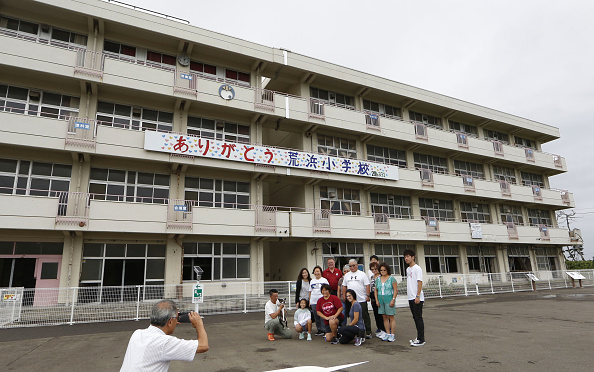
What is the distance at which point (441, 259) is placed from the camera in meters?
23.7

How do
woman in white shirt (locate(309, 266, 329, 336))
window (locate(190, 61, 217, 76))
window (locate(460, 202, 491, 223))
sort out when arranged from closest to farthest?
woman in white shirt (locate(309, 266, 329, 336)), window (locate(190, 61, 217, 76)), window (locate(460, 202, 491, 223))

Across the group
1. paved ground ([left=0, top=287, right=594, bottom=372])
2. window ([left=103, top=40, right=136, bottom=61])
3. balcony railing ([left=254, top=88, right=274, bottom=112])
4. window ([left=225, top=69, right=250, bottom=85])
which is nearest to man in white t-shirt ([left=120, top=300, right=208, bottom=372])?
paved ground ([left=0, top=287, right=594, bottom=372])

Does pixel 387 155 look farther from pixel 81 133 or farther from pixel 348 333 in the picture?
pixel 348 333

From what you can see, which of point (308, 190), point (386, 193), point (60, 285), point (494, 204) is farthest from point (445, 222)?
point (60, 285)

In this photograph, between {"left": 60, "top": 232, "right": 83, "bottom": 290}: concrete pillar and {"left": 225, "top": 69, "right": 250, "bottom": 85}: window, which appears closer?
{"left": 60, "top": 232, "right": 83, "bottom": 290}: concrete pillar

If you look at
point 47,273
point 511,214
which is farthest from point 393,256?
point 47,273

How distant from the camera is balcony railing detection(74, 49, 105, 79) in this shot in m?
14.7

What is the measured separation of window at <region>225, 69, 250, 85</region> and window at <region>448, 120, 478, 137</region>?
16.3m

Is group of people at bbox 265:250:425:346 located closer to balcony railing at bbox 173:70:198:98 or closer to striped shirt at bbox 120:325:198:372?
striped shirt at bbox 120:325:198:372

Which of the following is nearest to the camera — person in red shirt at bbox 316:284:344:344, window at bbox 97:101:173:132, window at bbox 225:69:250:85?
person in red shirt at bbox 316:284:344:344

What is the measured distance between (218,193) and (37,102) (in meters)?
8.67

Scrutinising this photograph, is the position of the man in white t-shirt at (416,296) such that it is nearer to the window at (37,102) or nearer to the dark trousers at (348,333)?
the dark trousers at (348,333)

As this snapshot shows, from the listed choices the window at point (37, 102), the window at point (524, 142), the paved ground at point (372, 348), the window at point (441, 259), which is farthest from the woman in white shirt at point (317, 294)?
the window at point (524, 142)

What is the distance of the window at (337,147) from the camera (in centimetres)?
2073
